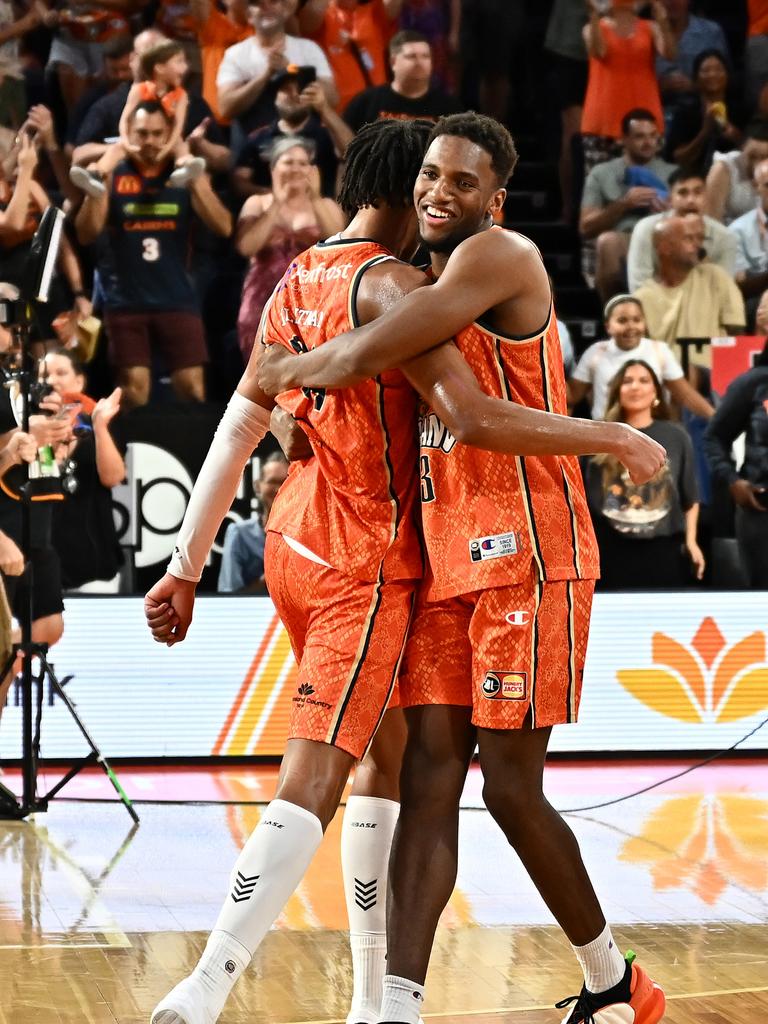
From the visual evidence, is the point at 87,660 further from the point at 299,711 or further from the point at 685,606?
the point at 299,711

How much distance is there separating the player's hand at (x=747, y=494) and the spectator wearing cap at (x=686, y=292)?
976 mm

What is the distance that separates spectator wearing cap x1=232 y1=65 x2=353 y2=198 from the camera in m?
8.56

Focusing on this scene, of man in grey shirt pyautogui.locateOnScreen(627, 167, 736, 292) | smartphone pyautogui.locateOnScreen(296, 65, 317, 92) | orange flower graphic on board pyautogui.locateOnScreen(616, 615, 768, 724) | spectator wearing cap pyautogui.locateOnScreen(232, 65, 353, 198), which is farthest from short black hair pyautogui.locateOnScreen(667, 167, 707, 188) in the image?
orange flower graphic on board pyautogui.locateOnScreen(616, 615, 768, 724)

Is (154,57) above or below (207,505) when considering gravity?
above

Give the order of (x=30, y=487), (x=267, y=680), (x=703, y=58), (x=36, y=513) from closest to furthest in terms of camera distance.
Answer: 1. (x=30, y=487)
2. (x=36, y=513)
3. (x=267, y=680)
4. (x=703, y=58)

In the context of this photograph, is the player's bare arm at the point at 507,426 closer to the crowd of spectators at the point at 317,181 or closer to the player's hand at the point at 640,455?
the player's hand at the point at 640,455

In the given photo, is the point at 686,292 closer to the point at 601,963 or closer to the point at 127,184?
the point at 127,184

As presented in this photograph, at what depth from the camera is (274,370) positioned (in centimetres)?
315

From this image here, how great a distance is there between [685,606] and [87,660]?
282 cm

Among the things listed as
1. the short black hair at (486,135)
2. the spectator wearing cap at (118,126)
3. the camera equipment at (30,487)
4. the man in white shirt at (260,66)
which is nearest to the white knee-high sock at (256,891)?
the short black hair at (486,135)

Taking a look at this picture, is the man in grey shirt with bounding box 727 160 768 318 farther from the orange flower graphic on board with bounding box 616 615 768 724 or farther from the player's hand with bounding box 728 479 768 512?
the orange flower graphic on board with bounding box 616 615 768 724

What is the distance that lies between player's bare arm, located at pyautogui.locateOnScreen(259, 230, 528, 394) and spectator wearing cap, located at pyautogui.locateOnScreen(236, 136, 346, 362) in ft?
17.2

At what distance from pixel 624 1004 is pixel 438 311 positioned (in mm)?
1498

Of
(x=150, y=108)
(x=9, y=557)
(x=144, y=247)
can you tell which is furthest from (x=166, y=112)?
(x=9, y=557)
